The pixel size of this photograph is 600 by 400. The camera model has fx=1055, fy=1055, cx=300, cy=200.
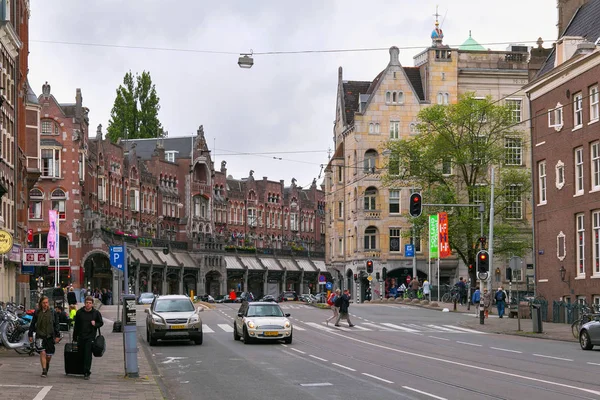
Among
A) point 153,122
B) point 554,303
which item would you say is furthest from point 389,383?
point 153,122

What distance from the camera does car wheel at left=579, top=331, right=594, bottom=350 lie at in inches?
1193

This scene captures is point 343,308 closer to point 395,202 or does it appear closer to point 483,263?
point 483,263

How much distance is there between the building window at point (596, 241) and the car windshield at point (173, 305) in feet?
61.6

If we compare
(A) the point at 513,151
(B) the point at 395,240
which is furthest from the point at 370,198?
(A) the point at 513,151

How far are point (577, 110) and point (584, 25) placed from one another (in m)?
5.43

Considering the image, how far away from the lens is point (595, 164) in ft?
147

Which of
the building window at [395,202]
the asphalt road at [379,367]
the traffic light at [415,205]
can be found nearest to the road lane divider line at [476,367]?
the asphalt road at [379,367]

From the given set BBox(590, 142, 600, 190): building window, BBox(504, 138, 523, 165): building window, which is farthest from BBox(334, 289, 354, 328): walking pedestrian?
BBox(504, 138, 523, 165): building window

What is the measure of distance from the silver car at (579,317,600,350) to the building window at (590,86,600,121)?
51.6ft

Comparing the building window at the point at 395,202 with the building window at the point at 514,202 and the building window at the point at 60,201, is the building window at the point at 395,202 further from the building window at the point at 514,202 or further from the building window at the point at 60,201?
the building window at the point at 60,201

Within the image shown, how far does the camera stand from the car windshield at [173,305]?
34.1m

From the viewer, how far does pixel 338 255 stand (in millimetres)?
94562

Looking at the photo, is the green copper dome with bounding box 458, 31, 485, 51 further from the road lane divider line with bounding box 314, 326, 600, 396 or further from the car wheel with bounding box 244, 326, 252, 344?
the car wheel with bounding box 244, 326, 252, 344

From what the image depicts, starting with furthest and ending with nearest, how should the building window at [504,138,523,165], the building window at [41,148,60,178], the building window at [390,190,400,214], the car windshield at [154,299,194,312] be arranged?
the building window at [390,190,400,214]
the building window at [41,148,60,178]
the building window at [504,138,523,165]
the car windshield at [154,299,194,312]
